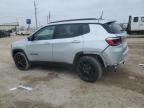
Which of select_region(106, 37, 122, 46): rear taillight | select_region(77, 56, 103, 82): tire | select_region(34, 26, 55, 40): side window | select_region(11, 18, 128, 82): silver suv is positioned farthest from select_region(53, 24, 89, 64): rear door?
select_region(106, 37, 122, 46): rear taillight

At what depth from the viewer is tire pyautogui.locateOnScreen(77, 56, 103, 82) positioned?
594cm

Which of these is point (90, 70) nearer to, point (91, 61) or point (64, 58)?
point (91, 61)

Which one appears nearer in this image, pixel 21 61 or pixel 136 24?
pixel 21 61

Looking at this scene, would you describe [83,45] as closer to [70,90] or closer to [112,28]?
[112,28]

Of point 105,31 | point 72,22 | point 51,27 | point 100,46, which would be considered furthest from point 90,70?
point 51,27

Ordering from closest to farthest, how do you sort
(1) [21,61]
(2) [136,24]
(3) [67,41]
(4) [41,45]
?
(3) [67,41], (4) [41,45], (1) [21,61], (2) [136,24]

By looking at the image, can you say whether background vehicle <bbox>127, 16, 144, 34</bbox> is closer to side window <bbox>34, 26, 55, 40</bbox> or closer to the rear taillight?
side window <bbox>34, 26, 55, 40</bbox>

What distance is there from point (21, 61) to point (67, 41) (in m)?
2.37

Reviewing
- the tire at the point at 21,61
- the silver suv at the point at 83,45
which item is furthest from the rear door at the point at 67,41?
the tire at the point at 21,61

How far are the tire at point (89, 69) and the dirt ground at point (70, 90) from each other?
19cm

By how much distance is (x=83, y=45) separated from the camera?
19.9 feet

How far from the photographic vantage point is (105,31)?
19.2ft

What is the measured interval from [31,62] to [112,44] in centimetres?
328


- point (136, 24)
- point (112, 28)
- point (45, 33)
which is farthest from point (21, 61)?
point (136, 24)
